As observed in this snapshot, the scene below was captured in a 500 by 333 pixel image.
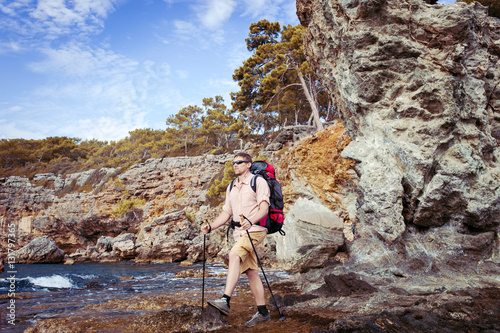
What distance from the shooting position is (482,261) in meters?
5.44

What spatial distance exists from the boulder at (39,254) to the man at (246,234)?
24860 mm

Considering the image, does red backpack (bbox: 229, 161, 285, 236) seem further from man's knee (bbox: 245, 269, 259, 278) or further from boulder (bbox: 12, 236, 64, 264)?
boulder (bbox: 12, 236, 64, 264)

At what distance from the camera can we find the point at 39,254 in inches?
869

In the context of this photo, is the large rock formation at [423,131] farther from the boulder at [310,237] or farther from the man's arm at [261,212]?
the man's arm at [261,212]

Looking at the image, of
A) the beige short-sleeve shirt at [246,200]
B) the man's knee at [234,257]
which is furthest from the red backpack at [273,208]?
the man's knee at [234,257]

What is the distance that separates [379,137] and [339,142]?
254 inches

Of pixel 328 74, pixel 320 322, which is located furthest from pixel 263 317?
pixel 328 74

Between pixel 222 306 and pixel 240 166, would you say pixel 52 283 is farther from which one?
pixel 240 166

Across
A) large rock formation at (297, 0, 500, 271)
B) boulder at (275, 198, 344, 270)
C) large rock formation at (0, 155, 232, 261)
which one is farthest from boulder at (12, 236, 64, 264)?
large rock formation at (297, 0, 500, 271)

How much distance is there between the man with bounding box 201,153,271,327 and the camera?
11.0 ft

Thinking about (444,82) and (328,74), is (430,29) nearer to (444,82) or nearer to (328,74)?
(444,82)

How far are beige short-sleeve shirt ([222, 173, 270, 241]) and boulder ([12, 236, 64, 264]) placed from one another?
81.9ft

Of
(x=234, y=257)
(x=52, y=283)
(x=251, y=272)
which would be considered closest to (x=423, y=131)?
(x=251, y=272)

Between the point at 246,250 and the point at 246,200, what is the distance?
24.7 inches
